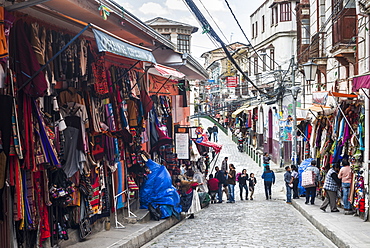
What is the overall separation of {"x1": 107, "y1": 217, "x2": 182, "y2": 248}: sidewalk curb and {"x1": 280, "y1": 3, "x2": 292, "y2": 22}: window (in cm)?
3050

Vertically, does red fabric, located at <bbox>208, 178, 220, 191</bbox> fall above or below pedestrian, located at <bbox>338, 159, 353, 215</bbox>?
below

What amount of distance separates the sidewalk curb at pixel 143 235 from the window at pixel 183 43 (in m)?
23.4

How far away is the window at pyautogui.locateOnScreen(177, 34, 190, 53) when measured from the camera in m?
37.1

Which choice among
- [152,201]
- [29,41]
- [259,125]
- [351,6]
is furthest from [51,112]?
[259,125]

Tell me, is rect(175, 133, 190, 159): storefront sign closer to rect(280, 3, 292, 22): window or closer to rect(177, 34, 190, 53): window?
rect(177, 34, 190, 53): window

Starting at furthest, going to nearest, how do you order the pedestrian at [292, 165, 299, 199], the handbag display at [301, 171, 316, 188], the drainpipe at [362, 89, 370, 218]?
1. the pedestrian at [292, 165, 299, 199]
2. the handbag display at [301, 171, 316, 188]
3. the drainpipe at [362, 89, 370, 218]

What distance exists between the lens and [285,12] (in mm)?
42562

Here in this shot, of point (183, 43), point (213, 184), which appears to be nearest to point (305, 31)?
point (213, 184)

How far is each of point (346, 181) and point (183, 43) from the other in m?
23.6

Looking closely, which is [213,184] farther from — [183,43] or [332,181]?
[183,43]

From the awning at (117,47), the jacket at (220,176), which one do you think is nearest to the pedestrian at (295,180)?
the jacket at (220,176)

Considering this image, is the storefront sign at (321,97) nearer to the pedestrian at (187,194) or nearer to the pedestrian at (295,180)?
the pedestrian at (187,194)

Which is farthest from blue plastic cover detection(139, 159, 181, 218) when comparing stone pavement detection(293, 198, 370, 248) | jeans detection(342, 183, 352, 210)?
jeans detection(342, 183, 352, 210)

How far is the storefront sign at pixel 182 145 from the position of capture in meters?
19.6
